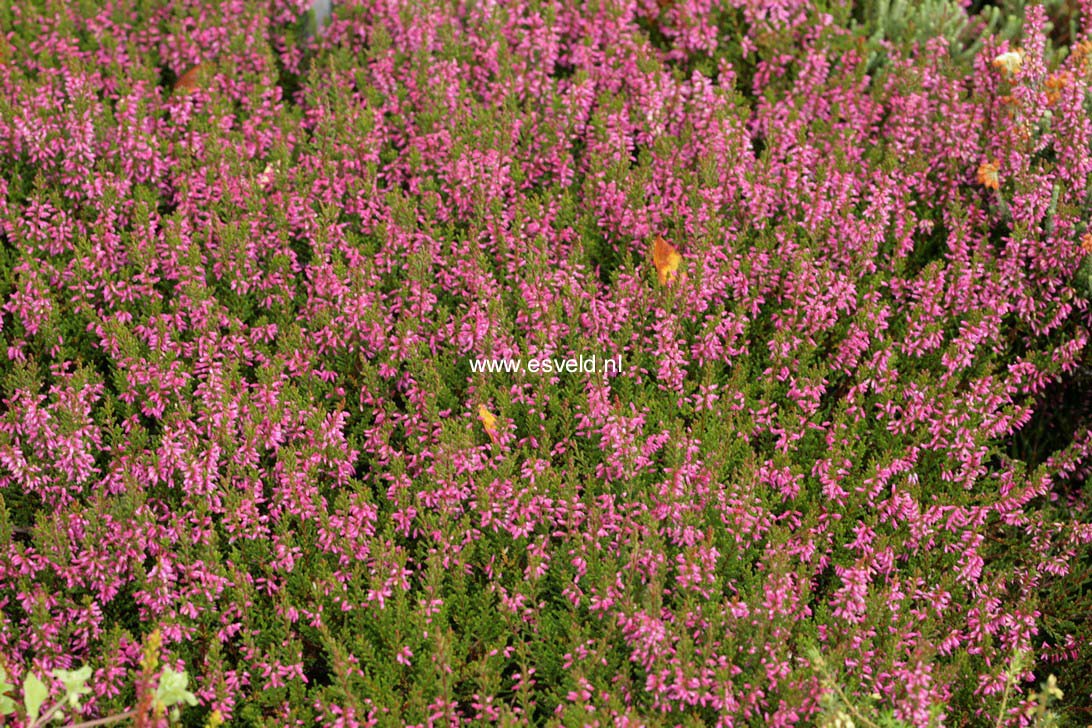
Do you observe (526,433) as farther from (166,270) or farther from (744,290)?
(166,270)

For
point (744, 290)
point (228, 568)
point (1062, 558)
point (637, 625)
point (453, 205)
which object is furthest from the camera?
point (453, 205)

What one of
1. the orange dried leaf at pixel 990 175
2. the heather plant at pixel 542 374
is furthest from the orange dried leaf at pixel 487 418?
the orange dried leaf at pixel 990 175

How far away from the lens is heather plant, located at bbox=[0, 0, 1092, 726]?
3.15 meters

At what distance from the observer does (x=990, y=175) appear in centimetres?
439

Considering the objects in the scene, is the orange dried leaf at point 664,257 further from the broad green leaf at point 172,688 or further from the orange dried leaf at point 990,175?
the broad green leaf at point 172,688

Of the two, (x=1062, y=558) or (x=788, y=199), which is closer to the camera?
(x=1062, y=558)

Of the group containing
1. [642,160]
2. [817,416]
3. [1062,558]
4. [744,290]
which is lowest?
[1062,558]

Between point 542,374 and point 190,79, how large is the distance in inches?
93.1

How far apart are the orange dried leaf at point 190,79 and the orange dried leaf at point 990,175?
10.3 feet

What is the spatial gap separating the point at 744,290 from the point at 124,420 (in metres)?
2.07

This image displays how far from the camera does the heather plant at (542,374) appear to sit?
10.3 feet

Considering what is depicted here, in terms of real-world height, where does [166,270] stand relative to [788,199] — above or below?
below

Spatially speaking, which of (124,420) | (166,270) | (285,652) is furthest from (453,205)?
(285,652)

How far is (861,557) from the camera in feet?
11.3
